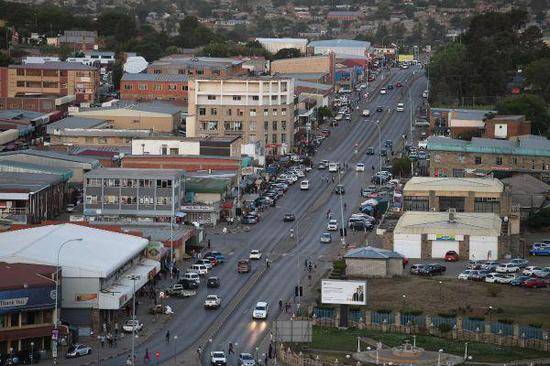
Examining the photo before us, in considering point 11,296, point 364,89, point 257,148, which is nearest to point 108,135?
point 257,148

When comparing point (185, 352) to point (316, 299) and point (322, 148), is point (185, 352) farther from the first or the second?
point (322, 148)

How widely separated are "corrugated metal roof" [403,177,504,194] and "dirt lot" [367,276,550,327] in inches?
453

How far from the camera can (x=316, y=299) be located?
6141 cm

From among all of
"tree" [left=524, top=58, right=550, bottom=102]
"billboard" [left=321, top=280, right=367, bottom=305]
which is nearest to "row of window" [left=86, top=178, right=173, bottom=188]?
"billboard" [left=321, top=280, right=367, bottom=305]

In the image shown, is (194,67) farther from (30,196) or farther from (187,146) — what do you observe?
(30,196)

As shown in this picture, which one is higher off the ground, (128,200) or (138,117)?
(138,117)

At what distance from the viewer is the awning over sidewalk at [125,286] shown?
190 ft

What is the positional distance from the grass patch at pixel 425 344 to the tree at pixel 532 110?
42459mm

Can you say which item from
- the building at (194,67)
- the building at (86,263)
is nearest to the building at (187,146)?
the building at (86,263)

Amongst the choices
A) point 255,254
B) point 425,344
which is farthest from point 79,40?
point 425,344

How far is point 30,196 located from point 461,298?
822 inches

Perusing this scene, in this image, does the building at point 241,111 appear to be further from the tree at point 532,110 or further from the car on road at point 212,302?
the car on road at point 212,302

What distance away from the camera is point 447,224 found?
70.6 m

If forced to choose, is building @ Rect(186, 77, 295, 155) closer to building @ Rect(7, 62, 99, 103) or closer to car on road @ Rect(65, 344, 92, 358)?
building @ Rect(7, 62, 99, 103)
